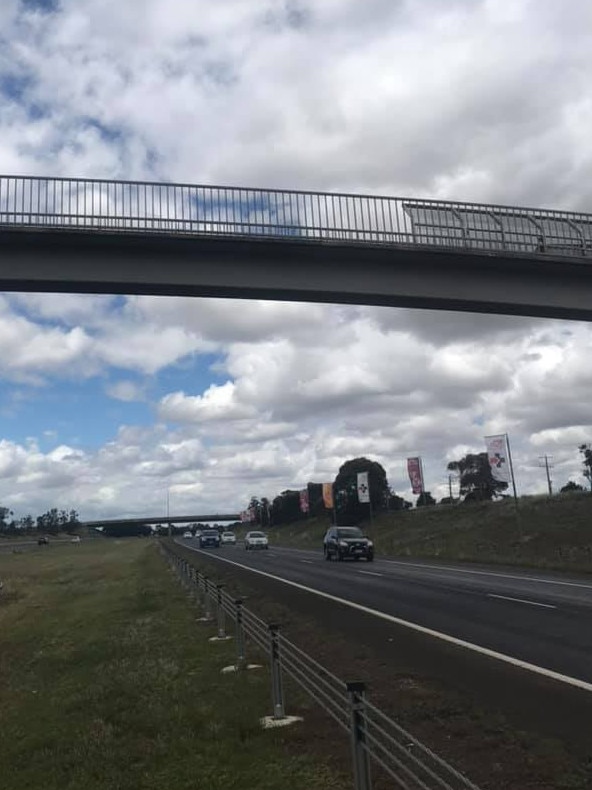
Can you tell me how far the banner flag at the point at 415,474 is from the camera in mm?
59406

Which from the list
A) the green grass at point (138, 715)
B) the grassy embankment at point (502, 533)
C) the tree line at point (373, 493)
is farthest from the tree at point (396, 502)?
the green grass at point (138, 715)

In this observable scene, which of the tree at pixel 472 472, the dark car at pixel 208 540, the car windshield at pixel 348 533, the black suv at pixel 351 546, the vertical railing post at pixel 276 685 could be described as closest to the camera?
the vertical railing post at pixel 276 685

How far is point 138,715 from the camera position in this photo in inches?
331

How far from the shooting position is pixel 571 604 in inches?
680

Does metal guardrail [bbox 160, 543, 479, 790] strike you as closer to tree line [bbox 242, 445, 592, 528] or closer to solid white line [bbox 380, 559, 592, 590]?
solid white line [bbox 380, 559, 592, 590]

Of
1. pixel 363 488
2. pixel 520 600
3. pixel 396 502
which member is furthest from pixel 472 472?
pixel 520 600

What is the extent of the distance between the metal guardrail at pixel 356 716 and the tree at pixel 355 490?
74604 mm

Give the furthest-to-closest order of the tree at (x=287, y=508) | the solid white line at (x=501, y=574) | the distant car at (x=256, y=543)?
the tree at (x=287, y=508), the distant car at (x=256, y=543), the solid white line at (x=501, y=574)

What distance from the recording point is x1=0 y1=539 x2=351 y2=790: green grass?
6.39 m

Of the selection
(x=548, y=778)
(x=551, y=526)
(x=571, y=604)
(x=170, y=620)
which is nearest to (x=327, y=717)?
(x=548, y=778)

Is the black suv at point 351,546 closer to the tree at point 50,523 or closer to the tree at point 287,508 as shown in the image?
the tree at point 287,508

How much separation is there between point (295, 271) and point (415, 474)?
42.5m

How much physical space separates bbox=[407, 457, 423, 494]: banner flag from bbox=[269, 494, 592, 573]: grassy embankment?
379 centimetres

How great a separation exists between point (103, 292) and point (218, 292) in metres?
2.80
